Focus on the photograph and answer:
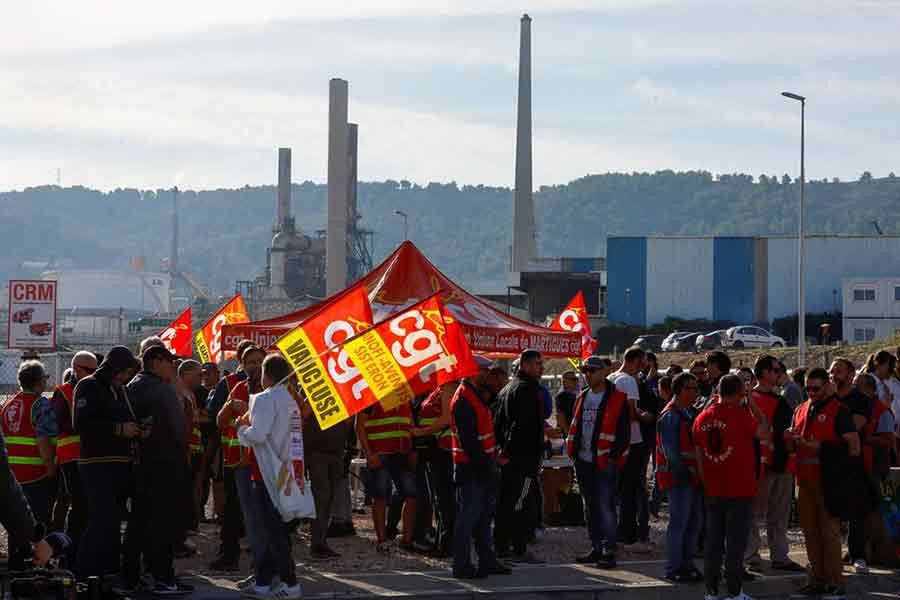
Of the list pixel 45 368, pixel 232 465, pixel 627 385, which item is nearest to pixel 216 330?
pixel 45 368

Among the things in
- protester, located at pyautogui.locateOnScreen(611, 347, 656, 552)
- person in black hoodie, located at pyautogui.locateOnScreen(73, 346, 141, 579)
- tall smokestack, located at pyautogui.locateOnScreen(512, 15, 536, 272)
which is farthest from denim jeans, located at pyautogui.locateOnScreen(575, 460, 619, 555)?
tall smokestack, located at pyautogui.locateOnScreen(512, 15, 536, 272)

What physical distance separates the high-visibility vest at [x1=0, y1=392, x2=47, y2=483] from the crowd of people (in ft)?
0.05

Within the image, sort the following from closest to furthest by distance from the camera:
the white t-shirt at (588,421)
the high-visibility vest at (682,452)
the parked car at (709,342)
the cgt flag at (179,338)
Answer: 1. the high-visibility vest at (682,452)
2. the white t-shirt at (588,421)
3. the cgt flag at (179,338)
4. the parked car at (709,342)

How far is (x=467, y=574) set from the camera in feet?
41.7

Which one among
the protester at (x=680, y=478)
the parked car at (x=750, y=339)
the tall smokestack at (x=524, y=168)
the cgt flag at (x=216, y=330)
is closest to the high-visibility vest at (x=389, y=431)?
the protester at (x=680, y=478)

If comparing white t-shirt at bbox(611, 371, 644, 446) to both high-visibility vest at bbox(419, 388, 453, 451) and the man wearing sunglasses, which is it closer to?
high-visibility vest at bbox(419, 388, 453, 451)

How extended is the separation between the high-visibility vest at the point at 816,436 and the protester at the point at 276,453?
4.06 meters

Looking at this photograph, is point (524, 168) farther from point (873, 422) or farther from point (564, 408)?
point (873, 422)

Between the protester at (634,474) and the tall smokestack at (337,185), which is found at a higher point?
the tall smokestack at (337,185)

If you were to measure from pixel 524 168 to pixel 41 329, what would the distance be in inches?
2788

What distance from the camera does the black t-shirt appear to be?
15.4 meters

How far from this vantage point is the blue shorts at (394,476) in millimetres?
14305

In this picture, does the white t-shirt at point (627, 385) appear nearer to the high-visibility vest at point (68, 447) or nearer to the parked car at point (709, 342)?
the high-visibility vest at point (68, 447)

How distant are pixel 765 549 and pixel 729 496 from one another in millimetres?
4077
